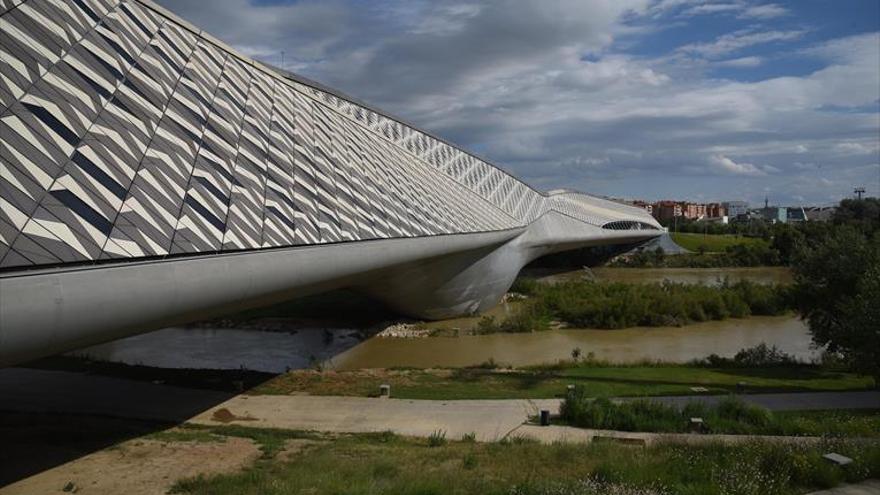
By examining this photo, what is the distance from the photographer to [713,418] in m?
13.9

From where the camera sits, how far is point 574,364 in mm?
22625

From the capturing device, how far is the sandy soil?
10320 mm

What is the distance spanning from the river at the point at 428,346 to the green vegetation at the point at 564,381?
3.05m

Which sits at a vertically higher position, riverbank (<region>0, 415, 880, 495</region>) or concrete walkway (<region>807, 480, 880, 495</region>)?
riverbank (<region>0, 415, 880, 495</region>)

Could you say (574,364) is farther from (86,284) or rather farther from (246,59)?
(86,284)

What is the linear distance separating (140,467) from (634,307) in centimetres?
2718

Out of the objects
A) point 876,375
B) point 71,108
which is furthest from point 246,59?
point 876,375

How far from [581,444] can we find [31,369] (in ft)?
56.6

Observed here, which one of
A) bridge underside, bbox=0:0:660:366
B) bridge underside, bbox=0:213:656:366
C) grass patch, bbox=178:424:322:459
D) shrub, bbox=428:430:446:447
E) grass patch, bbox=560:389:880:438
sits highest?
bridge underside, bbox=0:0:660:366

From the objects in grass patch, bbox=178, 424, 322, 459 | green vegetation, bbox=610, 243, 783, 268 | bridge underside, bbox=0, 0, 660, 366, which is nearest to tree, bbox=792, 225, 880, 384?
bridge underside, bbox=0, 0, 660, 366

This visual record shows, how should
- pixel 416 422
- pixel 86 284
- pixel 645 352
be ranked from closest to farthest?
pixel 86 284 < pixel 416 422 < pixel 645 352

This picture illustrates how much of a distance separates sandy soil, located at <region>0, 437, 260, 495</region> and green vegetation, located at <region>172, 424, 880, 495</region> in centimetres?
63

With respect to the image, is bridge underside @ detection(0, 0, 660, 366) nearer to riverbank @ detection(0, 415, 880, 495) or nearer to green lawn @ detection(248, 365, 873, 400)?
riverbank @ detection(0, 415, 880, 495)

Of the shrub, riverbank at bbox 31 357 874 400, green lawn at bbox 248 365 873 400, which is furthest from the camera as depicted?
riverbank at bbox 31 357 874 400
